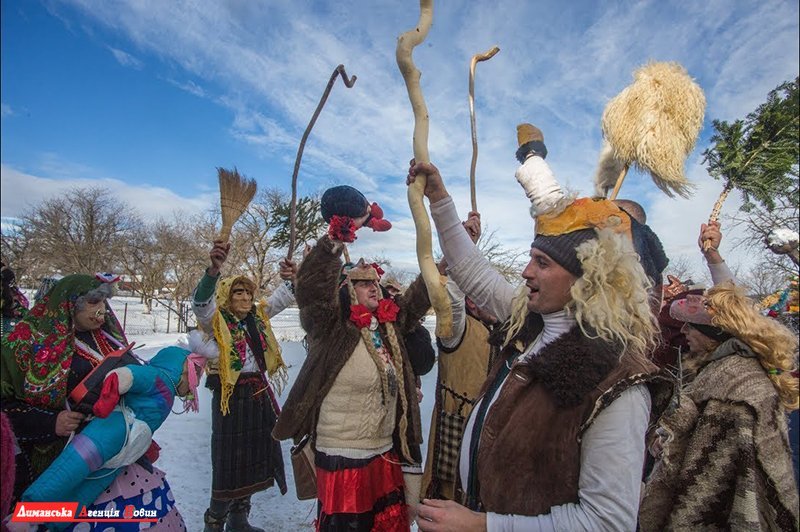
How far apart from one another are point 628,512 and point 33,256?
A: 29.0m

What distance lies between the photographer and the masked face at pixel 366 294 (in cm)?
278

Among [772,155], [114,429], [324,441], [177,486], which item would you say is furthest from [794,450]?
[177,486]

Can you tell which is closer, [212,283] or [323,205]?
[323,205]

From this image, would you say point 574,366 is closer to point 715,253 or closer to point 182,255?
point 715,253

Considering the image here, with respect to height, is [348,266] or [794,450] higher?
[348,266]

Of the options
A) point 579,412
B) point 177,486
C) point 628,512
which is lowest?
point 177,486

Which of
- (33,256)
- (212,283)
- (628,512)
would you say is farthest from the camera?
(33,256)

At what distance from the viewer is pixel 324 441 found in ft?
8.21

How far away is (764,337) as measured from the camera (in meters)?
2.23

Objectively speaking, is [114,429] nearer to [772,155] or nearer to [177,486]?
[177,486]

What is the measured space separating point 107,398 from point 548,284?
1.97 meters

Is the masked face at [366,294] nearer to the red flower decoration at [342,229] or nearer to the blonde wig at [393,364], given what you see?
the blonde wig at [393,364]

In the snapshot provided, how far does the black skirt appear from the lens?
3531 millimetres

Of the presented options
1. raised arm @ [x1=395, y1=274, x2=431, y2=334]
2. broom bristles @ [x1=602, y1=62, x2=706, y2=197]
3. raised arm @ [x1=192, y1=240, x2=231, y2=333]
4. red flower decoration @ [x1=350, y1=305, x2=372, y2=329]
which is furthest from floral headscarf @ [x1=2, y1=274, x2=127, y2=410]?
broom bristles @ [x1=602, y1=62, x2=706, y2=197]
